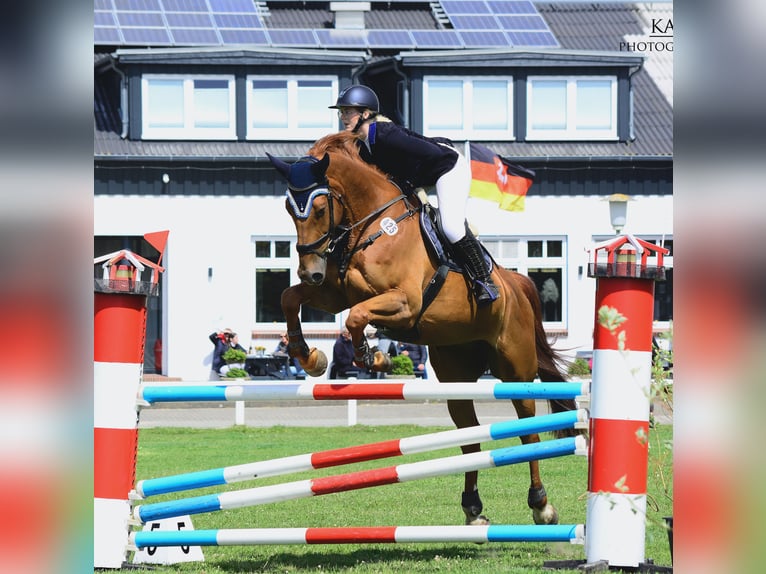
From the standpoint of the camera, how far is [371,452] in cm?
462

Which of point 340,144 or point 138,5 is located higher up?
point 138,5

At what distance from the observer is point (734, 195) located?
1046 mm

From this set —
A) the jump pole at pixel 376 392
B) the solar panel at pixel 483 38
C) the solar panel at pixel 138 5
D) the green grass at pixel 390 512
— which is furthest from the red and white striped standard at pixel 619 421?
the solar panel at pixel 138 5

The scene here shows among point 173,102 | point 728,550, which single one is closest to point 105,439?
point 728,550

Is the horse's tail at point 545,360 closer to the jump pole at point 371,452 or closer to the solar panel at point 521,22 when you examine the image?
the jump pole at point 371,452

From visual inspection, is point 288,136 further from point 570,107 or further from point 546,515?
point 546,515

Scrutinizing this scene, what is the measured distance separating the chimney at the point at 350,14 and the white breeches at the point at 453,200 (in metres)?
21.6

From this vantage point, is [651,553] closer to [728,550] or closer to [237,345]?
[728,550]

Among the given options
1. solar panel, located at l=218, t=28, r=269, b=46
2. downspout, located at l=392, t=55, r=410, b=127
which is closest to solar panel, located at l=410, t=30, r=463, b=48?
downspout, located at l=392, t=55, r=410, b=127

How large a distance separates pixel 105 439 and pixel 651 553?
8.43ft

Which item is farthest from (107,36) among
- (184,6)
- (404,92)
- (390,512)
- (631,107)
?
(390,512)

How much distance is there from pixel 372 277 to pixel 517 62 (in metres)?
20.6

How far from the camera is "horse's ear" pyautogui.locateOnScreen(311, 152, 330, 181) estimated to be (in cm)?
557

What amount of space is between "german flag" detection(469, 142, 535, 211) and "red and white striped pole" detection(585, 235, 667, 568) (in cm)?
620
